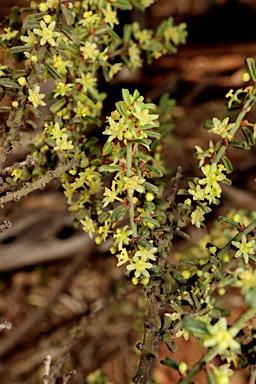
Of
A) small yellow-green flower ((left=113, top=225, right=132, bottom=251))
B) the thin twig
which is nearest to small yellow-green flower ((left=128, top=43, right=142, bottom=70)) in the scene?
small yellow-green flower ((left=113, top=225, right=132, bottom=251))

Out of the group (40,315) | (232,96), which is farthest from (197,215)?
(40,315)

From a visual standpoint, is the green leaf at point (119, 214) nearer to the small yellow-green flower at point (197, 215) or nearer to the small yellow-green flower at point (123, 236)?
the small yellow-green flower at point (123, 236)

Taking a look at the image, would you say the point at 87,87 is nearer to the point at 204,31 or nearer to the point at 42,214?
the point at 42,214

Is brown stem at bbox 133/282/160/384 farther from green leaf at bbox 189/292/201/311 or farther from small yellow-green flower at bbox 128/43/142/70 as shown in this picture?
small yellow-green flower at bbox 128/43/142/70

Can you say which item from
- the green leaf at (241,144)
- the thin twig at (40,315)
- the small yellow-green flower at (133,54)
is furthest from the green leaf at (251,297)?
the thin twig at (40,315)

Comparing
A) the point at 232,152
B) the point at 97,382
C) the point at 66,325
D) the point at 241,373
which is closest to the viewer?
the point at 97,382

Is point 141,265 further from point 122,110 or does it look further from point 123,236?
point 122,110

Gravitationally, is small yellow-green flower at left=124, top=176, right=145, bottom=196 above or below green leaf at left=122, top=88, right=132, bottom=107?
below

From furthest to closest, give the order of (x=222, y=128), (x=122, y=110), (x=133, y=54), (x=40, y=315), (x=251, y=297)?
(x=40, y=315), (x=133, y=54), (x=222, y=128), (x=122, y=110), (x=251, y=297)

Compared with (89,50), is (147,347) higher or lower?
lower

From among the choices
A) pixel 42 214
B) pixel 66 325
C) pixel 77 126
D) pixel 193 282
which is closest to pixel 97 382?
pixel 193 282

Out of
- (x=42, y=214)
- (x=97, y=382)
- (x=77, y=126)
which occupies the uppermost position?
(x=77, y=126)
